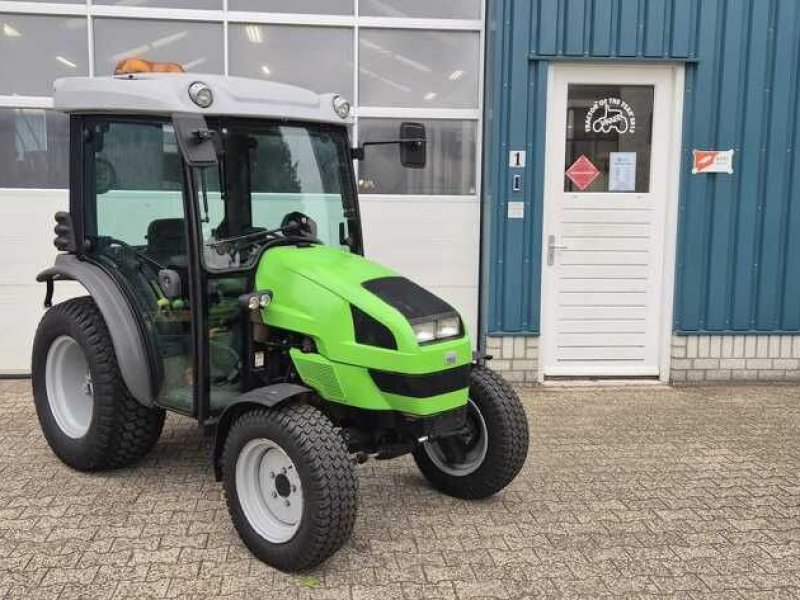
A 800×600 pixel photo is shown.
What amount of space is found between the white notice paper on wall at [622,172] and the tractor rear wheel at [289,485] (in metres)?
4.06

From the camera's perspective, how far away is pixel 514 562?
11.3ft

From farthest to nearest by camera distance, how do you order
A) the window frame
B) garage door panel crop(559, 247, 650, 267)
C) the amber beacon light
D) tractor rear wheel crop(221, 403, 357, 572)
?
garage door panel crop(559, 247, 650, 267)
the window frame
the amber beacon light
tractor rear wheel crop(221, 403, 357, 572)

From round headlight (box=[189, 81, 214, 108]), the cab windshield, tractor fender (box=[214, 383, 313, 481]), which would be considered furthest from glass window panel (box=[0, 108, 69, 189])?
tractor fender (box=[214, 383, 313, 481])

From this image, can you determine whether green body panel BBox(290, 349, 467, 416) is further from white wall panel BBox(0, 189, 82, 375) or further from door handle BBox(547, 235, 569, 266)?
white wall panel BBox(0, 189, 82, 375)

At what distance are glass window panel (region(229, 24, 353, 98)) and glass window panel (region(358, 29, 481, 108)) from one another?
154mm

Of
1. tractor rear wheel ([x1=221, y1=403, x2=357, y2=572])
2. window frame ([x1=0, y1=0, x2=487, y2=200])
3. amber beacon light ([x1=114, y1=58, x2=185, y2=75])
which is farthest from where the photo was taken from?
window frame ([x1=0, y1=0, x2=487, y2=200])

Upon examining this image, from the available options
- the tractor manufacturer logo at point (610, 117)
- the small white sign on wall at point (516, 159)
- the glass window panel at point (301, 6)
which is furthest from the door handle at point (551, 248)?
the glass window panel at point (301, 6)

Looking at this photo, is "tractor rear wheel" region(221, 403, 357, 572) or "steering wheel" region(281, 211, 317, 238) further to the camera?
"steering wheel" region(281, 211, 317, 238)

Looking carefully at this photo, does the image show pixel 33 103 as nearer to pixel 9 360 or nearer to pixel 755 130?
pixel 9 360

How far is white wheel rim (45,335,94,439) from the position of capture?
452 cm

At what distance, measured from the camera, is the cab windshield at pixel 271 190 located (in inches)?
145

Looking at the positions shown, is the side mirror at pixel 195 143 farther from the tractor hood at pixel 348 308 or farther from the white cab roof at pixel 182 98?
the tractor hood at pixel 348 308

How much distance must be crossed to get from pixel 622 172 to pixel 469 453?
340 cm

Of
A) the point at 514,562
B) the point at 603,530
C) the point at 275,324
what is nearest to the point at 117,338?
the point at 275,324
